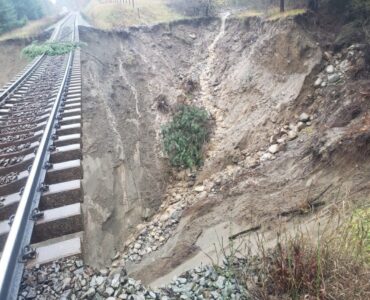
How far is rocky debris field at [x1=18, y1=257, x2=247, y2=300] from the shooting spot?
2.93 m

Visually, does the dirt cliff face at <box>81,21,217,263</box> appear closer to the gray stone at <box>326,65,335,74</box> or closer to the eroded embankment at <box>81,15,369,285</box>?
the eroded embankment at <box>81,15,369,285</box>

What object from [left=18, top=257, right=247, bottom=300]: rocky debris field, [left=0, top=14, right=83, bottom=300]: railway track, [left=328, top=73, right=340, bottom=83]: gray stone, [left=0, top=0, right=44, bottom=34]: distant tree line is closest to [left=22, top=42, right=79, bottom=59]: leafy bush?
[left=0, top=14, right=83, bottom=300]: railway track

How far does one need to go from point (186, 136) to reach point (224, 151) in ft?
4.16

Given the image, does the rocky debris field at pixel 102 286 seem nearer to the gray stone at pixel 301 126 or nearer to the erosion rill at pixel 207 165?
the erosion rill at pixel 207 165

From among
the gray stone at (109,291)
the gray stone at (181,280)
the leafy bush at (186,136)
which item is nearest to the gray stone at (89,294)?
the gray stone at (109,291)

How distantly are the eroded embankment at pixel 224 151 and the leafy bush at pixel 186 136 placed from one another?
281 millimetres

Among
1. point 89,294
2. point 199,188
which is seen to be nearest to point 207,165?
point 199,188

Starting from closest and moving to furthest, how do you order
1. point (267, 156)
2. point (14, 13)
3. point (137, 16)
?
point (267, 156) → point (137, 16) → point (14, 13)

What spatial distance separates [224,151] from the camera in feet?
26.7

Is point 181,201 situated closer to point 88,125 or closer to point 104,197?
point 104,197

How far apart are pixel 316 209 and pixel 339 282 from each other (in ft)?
7.84

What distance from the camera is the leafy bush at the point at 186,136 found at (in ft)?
26.9

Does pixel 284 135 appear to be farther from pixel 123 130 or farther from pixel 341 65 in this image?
pixel 123 130

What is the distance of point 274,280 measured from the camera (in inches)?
108
